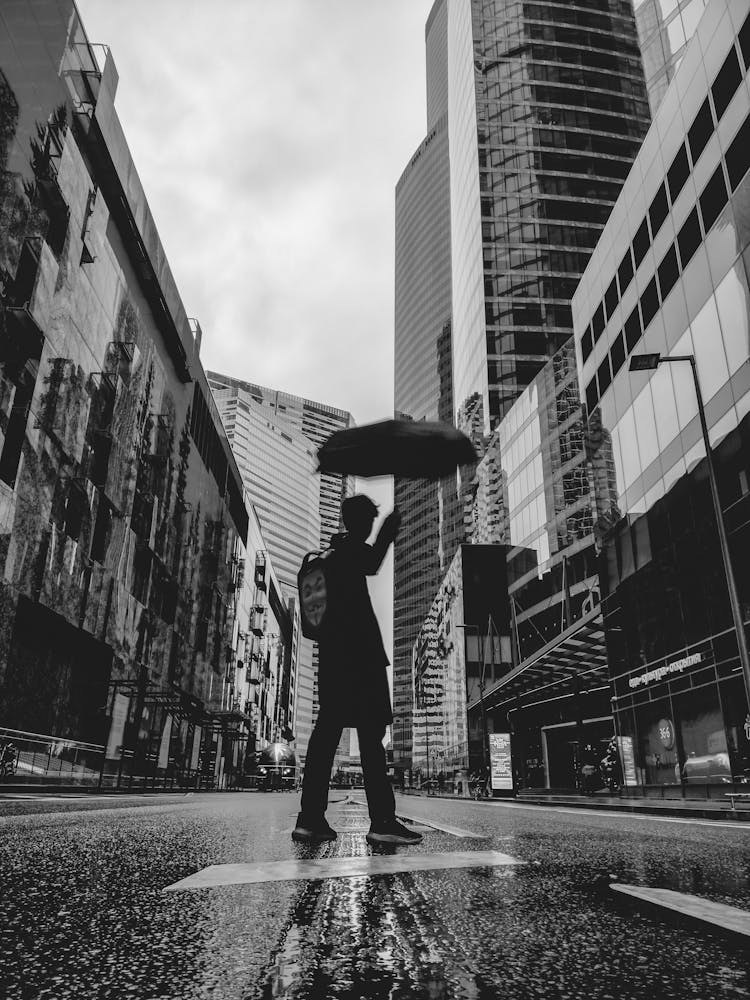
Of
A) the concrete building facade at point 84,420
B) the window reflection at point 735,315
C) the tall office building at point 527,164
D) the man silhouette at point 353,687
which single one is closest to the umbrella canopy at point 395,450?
the man silhouette at point 353,687

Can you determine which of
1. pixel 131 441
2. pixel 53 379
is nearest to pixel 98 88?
pixel 53 379

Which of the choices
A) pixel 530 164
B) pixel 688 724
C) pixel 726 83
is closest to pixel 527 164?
pixel 530 164

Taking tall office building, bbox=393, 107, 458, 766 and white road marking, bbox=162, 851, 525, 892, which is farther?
tall office building, bbox=393, 107, 458, 766

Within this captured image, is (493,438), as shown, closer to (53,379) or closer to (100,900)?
(53,379)

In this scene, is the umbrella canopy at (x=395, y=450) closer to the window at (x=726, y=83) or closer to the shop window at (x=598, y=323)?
the window at (x=726, y=83)

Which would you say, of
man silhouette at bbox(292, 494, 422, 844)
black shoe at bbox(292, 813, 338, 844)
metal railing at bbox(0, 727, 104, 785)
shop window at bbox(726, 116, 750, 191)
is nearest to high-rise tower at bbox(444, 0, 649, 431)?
shop window at bbox(726, 116, 750, 191)

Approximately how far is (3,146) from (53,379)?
6.69 metres

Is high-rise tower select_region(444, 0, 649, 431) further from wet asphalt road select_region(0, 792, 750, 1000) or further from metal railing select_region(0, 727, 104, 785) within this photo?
wet asphalt road select_region(0, 792, 750, 1000)

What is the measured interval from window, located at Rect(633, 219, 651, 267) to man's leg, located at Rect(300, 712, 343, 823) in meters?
26.6

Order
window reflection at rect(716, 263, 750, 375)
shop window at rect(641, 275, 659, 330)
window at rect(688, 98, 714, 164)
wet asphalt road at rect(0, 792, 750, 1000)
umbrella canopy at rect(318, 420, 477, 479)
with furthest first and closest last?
shop window at rect(641, 275, 659, 330) → window at rect(688, 98, 714, 164) → window reflection at rect(716, 263, 750, 375) → umbrella canopy at rect(318, 420, 477, 479) → wet asphalt road at rect(0, 792, 750, 1000)

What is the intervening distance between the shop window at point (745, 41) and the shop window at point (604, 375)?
12.8 m

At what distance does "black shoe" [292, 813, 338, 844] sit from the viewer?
13.5ft

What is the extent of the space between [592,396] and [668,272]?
8895 mm

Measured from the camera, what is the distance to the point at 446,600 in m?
74.9
